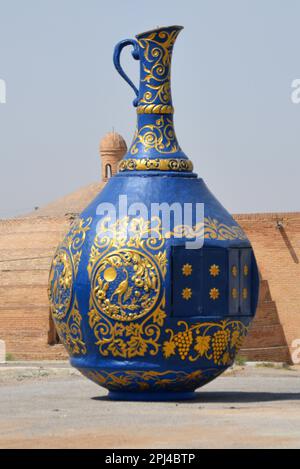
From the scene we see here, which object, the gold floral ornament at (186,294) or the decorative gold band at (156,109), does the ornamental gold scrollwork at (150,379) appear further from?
the decorative gold band at (156,109)

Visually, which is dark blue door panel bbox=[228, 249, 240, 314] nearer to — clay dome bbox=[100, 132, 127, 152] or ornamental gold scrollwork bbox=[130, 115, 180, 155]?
ornamental gold scrollwork bbox=[130, 115, 180, 155]

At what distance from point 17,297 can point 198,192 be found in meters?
18.0

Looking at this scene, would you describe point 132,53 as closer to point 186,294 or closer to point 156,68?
point 156,68

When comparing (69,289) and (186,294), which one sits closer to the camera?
(186,294)

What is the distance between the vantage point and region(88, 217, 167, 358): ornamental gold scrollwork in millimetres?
11789

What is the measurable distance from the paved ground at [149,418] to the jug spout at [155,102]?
2389 mm

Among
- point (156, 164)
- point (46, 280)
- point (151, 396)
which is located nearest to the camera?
point (151, 396)

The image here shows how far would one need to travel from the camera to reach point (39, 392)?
1385 centimetres

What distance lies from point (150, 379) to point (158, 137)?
240 cm

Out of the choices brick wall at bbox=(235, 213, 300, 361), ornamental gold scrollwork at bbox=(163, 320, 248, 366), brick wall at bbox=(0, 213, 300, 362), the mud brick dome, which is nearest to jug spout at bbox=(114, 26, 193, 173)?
ornamental gold scrollwork at bbox=(163, 320, 248, 366)

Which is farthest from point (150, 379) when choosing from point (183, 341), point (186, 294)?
point (186, 294)

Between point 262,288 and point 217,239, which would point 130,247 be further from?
point 262,288

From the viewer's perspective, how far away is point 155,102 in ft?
41.8

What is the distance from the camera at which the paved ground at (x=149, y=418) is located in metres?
9.33
